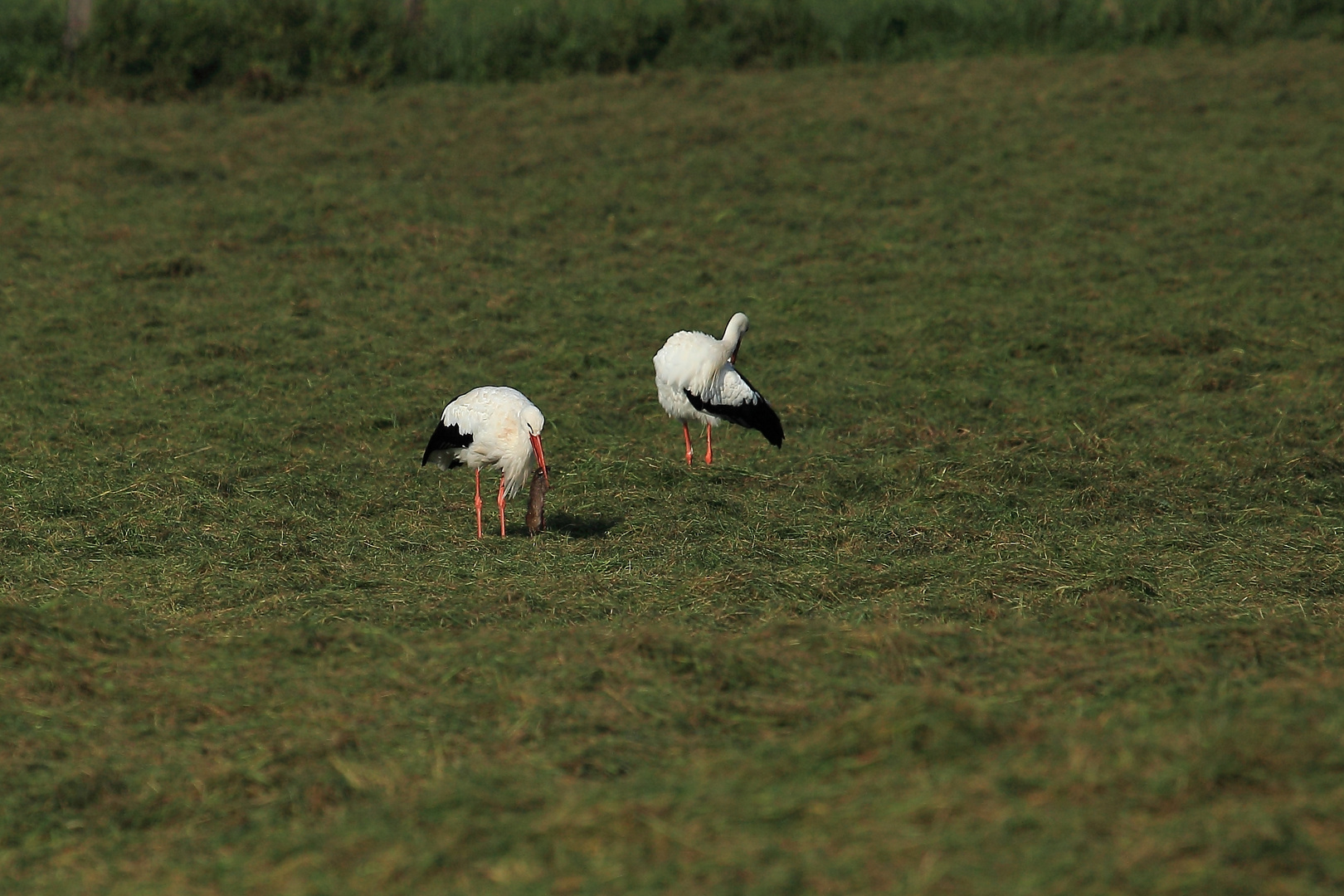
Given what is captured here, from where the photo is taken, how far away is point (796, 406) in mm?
10484

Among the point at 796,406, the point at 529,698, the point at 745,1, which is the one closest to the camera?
the point at 529,698

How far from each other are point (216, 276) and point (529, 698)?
9.69 meters

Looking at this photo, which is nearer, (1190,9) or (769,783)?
(769,783)

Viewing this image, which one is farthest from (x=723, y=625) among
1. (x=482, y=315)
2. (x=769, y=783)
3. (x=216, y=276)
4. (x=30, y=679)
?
(x=216, y=276)

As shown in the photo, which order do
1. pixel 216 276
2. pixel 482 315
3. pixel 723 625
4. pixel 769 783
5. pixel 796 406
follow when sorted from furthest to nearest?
pixel 216 276, pixel 482 315, pixel 796 406, pixel 723 625, pixel 769 783

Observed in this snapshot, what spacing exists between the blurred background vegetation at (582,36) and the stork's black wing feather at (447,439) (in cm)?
1315

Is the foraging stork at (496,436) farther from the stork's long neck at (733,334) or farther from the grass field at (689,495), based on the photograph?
the stork's long neck at (733,334)

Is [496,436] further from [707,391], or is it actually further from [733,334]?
[733,334]

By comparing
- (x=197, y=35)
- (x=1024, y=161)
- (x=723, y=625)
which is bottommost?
(x=723, y=625)

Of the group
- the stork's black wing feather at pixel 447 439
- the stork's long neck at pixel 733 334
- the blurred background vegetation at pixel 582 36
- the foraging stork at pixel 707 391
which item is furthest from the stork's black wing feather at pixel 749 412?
the blurred background vegetation at pixel 582 36

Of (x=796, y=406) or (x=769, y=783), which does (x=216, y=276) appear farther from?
(x=769, y=783)

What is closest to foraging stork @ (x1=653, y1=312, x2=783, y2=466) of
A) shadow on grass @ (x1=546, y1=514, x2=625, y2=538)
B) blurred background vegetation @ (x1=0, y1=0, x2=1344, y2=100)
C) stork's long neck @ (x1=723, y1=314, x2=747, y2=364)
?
stork's long neck @ (x1=723, y1=314, x2=747, y2=364)

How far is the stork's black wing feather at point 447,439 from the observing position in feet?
→ 27.2

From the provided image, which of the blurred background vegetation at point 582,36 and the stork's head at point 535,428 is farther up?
the blurred background vegetation at point 582,36
